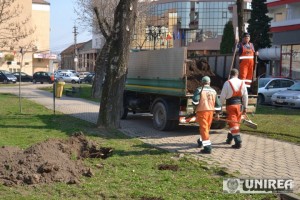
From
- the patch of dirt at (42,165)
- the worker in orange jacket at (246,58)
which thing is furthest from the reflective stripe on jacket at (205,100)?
the worker in orange jacket at (246,58)

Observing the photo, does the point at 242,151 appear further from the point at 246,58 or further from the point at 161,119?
the point at 161,119

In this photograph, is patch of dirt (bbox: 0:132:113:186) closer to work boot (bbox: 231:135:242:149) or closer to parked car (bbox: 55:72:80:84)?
work boot (bbox: 231:135:242:149)

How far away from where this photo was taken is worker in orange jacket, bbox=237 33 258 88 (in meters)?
12.6

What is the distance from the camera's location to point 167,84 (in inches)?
506

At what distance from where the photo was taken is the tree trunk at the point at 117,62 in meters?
12.6

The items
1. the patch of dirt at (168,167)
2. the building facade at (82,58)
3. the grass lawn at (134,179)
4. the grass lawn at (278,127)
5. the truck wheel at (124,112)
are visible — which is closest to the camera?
the grass lawn at (134,179)

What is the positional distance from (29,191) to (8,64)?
70851mm

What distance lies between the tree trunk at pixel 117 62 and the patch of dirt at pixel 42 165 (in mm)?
4318

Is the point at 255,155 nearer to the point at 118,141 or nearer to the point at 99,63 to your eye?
the point at 118,141

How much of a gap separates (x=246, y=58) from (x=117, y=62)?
349cm

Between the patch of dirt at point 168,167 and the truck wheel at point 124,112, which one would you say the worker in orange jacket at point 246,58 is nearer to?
the truck wheel at point 124,112

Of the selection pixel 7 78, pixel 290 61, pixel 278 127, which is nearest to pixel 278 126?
pixel 278 127

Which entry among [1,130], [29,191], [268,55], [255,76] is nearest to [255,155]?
[255,76]

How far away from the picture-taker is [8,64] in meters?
73.8
